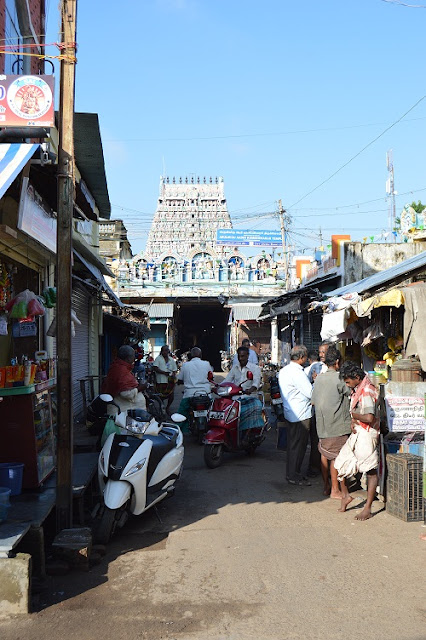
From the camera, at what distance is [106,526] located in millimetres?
5188

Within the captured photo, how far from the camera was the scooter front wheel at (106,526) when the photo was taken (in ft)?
16.9

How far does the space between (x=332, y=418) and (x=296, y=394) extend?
917 mm

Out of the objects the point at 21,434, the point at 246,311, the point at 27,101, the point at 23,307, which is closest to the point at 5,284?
the point at 23,307

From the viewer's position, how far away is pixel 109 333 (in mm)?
21188

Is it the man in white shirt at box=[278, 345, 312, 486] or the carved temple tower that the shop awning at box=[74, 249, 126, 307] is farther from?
the carved temple tower

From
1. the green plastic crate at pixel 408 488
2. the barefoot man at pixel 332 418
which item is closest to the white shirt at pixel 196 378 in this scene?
the barefoot man at pixel 332 418

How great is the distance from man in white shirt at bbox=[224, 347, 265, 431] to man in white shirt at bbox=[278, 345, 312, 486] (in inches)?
60.0

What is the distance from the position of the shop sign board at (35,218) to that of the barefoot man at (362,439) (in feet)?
11.4

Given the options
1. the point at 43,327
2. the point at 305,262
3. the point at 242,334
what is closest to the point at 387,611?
the point at 43,327

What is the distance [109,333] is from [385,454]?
1561 cm

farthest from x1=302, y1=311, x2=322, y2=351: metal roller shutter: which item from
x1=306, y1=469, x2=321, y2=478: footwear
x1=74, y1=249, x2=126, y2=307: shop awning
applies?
x1=306, y1=469, x2=321, y2=478: footwear

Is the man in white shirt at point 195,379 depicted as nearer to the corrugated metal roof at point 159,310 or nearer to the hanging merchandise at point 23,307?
the hanging merchandise at point 23,307

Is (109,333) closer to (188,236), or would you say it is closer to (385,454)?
(385,454)

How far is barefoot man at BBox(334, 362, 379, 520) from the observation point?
20.3ft
